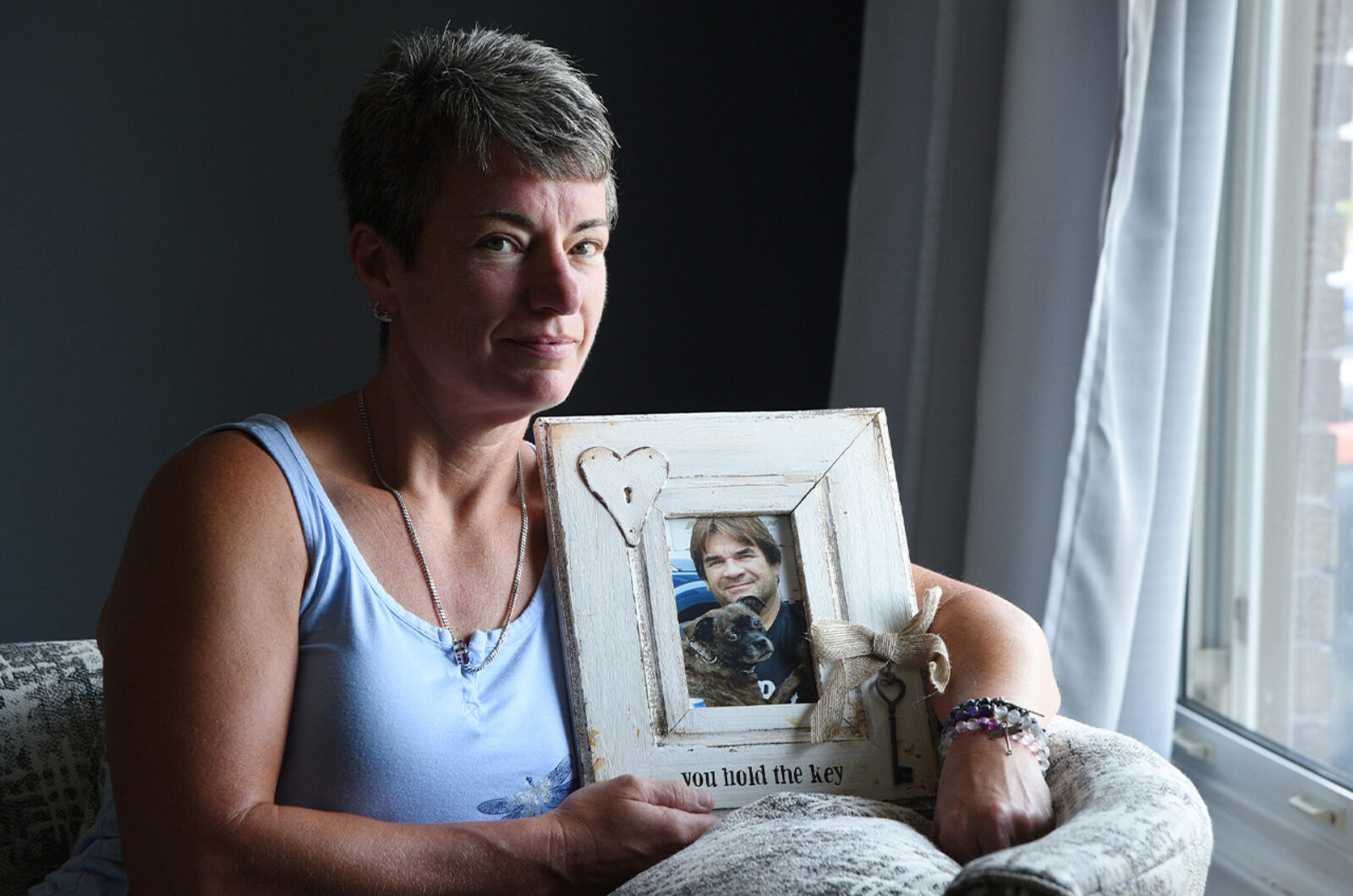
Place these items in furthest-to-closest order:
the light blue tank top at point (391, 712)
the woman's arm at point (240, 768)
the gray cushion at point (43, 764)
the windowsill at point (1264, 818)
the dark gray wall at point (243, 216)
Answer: the dark gray wall at point (243, 216), the windowsill at point (1264, 818), the gray cushion at point (43, 764), the light blue tank top at point (391, 712), the woman's arm at point (240, 768)

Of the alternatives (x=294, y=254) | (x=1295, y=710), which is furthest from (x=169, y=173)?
(x=1295, y=710)

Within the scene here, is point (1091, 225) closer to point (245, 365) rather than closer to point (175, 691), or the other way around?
point (175, 691)

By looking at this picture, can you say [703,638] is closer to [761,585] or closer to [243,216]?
[761,585]

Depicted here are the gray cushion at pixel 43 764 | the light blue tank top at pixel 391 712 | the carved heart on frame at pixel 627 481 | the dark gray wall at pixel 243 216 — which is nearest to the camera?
the light blue tank top at pixel 391 712

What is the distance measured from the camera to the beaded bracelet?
99 cm

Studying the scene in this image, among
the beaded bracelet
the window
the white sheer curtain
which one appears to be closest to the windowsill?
the window

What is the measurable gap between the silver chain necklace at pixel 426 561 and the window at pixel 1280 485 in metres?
1.15

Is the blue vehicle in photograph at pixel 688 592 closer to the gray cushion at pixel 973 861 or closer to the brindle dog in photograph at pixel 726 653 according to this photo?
the brindle dog in photograph at pixel 726 653

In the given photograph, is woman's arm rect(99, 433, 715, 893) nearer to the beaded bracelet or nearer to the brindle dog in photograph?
the brindle dog in photograph

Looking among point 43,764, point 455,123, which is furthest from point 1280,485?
point 43,764

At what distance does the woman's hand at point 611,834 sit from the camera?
959 mm

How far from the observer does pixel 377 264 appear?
44.9 inches

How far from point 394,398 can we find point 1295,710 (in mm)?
1420

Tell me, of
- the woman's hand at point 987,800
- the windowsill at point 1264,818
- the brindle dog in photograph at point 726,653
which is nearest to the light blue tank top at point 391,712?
the brindle dog in photograph at point 726,653
